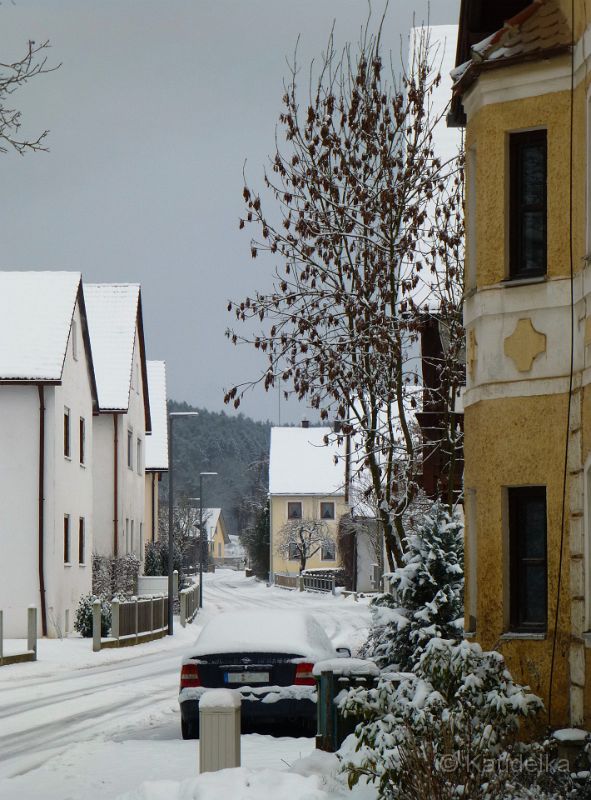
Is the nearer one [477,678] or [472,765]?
[472,765]

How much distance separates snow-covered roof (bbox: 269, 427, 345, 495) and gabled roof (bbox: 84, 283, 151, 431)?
48.2 metres

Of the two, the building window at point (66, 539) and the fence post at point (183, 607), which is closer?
the building window at point (66, 539)

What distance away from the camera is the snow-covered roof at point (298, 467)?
101938 millimetres

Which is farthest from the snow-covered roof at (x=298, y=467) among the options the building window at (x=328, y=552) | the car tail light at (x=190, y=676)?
the car tail light at (x=190, y=676)

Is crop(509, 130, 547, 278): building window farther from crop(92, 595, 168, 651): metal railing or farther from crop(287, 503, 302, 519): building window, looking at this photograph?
crop(287, 503, 302, 519): building window

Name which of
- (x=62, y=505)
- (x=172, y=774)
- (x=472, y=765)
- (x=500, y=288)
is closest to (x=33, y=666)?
(x=62, y=505)

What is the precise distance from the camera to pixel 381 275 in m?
20.2

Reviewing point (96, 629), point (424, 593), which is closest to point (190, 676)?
point (424, 593)

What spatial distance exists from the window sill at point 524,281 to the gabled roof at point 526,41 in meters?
2.05

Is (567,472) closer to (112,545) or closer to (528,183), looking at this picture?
(528,183)

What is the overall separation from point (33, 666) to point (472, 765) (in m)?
20.2

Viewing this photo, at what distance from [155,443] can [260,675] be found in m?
48.2

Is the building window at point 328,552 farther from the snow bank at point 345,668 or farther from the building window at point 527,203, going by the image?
the building window at point 527,203

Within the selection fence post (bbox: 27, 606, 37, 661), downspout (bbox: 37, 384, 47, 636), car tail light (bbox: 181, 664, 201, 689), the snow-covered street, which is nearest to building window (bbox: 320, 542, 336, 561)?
downspout (bbox: 37, 384, 47, 636)
